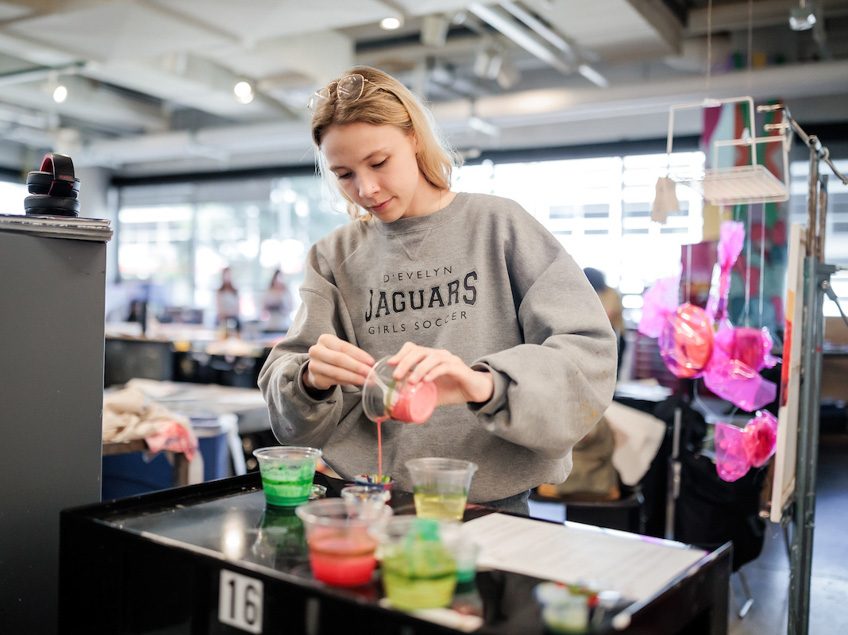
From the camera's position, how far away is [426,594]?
2.48ft

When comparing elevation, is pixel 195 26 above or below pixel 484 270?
above

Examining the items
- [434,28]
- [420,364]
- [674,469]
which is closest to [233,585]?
[420,364]

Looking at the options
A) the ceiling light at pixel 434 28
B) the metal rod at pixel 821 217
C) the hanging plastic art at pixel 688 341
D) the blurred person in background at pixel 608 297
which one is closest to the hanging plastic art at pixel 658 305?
the hanging plastic art at pixel 688 341

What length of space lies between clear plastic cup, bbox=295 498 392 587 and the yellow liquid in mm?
203

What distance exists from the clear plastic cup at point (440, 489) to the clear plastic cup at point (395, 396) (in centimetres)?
7

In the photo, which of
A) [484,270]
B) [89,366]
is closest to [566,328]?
[484,270]

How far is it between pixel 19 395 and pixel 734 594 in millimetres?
3132

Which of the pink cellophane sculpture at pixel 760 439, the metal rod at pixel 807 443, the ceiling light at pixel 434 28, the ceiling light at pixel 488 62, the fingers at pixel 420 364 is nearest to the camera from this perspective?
the fingers at pixel 420 364

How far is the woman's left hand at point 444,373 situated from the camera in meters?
1.04

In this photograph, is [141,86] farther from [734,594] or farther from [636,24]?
[734,594]

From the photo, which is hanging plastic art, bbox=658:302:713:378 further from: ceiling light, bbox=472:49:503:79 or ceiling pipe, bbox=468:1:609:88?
ceiling light, bbox=472:49:503:79

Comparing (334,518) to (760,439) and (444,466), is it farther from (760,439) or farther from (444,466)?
(760,439)

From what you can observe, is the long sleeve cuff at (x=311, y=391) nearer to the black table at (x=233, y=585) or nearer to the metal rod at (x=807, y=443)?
the black table at (x=233, y=585)

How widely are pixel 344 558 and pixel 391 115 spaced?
31.5 inches
